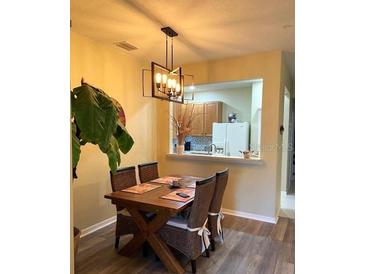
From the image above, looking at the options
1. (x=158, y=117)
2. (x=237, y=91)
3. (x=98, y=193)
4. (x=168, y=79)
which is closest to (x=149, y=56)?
(x=158, y=117)

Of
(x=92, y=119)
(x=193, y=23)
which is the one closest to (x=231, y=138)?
(x=193, y=23)

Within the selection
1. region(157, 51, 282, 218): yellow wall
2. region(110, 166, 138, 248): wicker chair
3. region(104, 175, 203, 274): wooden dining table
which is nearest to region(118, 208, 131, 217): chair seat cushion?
region(110, 166, 138, 248): wicker chair

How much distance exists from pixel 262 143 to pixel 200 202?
2026 mm

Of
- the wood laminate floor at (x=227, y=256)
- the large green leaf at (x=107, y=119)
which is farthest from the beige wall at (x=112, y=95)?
the large green leaf at (x=107, y=119)

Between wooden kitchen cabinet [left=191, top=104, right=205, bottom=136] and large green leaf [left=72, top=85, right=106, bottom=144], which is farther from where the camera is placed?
wooden kitchen cabinet [left=191, top=104, right=205, bottom=136]

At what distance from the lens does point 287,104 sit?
535 centimetres

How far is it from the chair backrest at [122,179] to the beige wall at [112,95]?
0.64 m

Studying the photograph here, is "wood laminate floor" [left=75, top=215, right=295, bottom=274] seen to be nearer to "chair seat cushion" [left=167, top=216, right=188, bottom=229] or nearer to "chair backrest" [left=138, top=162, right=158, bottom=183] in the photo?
"chair seat cushion" [left=167, top=216, right=188, bottom=229]

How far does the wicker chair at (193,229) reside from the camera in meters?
2.27

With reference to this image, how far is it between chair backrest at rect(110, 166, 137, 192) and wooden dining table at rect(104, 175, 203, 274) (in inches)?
7.1

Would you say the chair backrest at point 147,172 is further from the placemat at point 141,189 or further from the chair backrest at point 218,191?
the chair backrest at point 218,191

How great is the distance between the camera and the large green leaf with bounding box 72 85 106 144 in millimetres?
1466

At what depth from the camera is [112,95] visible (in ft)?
12.0
